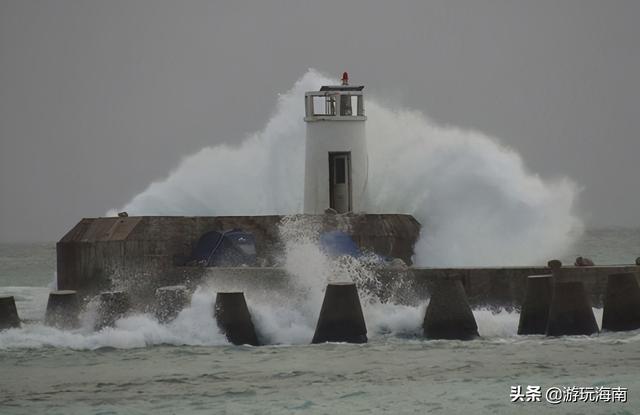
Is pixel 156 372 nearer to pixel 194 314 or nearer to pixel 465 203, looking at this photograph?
pixel 194 314

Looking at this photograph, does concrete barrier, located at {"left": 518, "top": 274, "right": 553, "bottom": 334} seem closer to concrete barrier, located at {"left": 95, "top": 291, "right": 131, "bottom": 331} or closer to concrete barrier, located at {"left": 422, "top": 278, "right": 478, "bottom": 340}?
concrete barrier, located at {"left": 422, "top": 278, "right": 478, "bottom": 340}

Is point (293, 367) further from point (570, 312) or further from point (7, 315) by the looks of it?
point (7, 315)

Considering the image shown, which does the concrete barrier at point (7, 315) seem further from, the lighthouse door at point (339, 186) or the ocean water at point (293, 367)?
the lighthouse door at point (339, 186)

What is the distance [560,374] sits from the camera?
17562 mm

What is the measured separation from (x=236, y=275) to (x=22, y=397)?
6.58 m

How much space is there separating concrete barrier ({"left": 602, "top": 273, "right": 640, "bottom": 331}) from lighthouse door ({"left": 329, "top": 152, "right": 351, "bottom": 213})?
367 inches

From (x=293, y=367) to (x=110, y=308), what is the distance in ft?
14.8

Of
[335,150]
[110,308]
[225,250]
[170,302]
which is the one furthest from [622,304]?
[335,150]

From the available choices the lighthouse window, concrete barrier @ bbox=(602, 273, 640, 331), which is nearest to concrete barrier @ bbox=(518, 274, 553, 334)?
concrete barrier @ bbox=(602, 273, 640, 331)

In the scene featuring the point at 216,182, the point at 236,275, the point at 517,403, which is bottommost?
the point at 517,403

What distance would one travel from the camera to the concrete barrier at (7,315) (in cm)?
2127

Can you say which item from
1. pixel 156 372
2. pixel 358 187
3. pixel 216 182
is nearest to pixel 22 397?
pixel 156 372

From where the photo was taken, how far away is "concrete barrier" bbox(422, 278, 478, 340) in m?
20.2

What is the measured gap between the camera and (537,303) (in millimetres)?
20719
